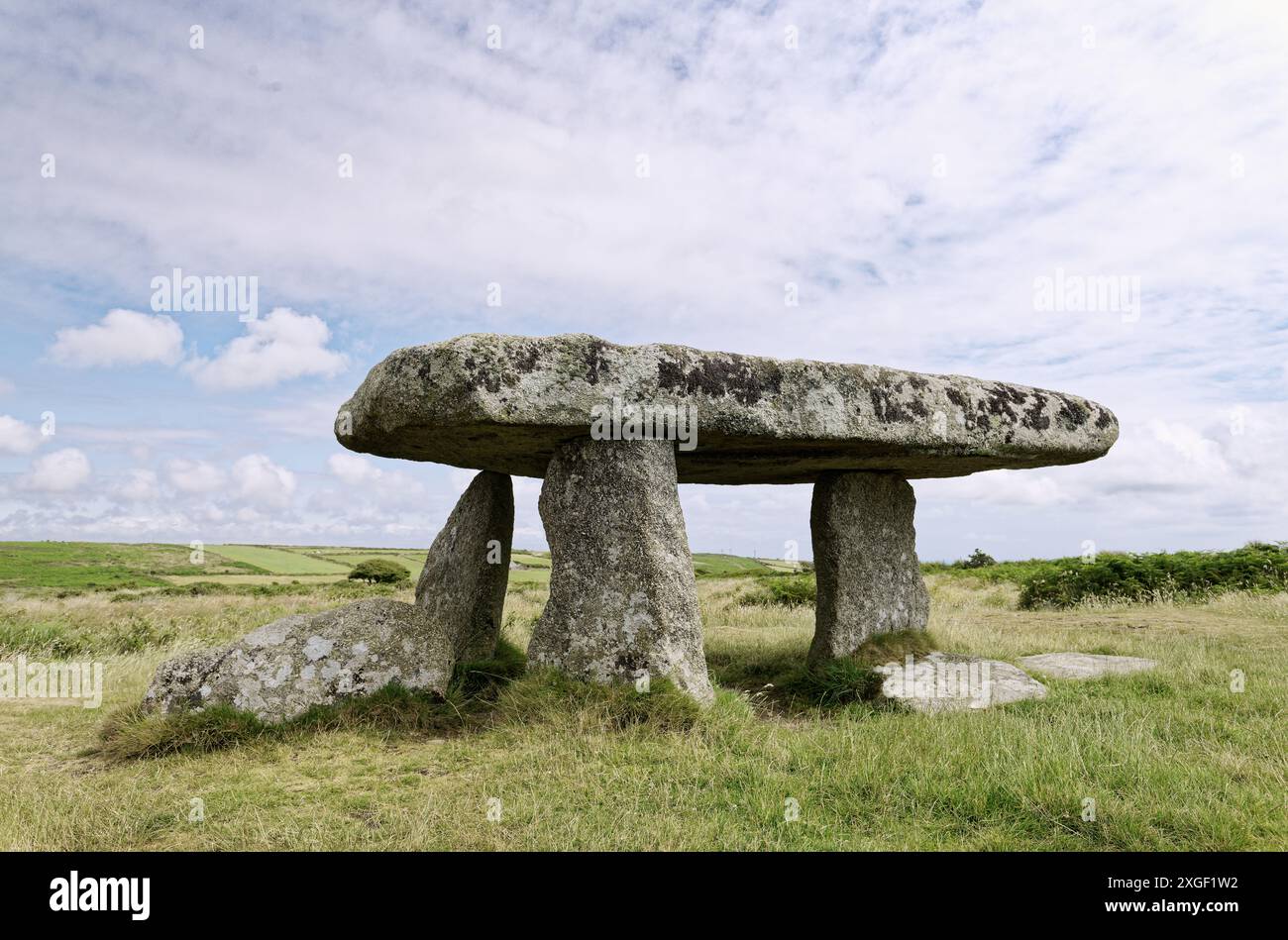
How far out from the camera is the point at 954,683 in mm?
8414

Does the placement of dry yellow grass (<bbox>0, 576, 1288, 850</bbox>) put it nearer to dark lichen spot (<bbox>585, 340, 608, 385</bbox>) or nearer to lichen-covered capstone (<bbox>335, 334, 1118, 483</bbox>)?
lichen-covered capstone (<bbox>335, 334, 1118, 483</bbox>)

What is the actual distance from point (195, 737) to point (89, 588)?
26.6 m

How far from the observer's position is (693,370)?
7211mm

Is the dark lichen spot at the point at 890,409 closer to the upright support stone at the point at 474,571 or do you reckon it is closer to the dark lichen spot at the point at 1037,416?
the dark lichen spot at the point at 1037,416

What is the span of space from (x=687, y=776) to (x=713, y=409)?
3.05 meters

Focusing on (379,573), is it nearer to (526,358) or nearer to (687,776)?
(526,358)

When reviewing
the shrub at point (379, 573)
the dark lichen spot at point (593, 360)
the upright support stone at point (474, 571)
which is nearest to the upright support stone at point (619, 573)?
the dark lichen spot at point (593, 360)

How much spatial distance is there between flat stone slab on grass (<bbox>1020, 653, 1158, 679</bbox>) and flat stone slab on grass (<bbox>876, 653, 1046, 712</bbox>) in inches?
23.4

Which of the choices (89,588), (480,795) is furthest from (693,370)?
(89,588)

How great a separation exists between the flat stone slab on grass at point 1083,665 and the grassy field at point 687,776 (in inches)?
15.6

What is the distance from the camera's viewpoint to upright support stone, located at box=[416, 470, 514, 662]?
29.6ft

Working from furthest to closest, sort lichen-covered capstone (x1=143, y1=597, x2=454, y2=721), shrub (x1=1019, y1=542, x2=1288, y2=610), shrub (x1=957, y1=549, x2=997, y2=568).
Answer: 1. shrub (x1=957, y1=549, x2=997, y2=568)
2. shrub (x1=1019, y1=542, x2=1288, y2=610)
3. lichen-covered capstone (x1=143, y1=597, x2=454, y2=721)

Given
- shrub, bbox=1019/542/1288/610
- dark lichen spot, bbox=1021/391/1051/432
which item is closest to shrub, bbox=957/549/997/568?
shrub, bbox=1019/542/1288/610
